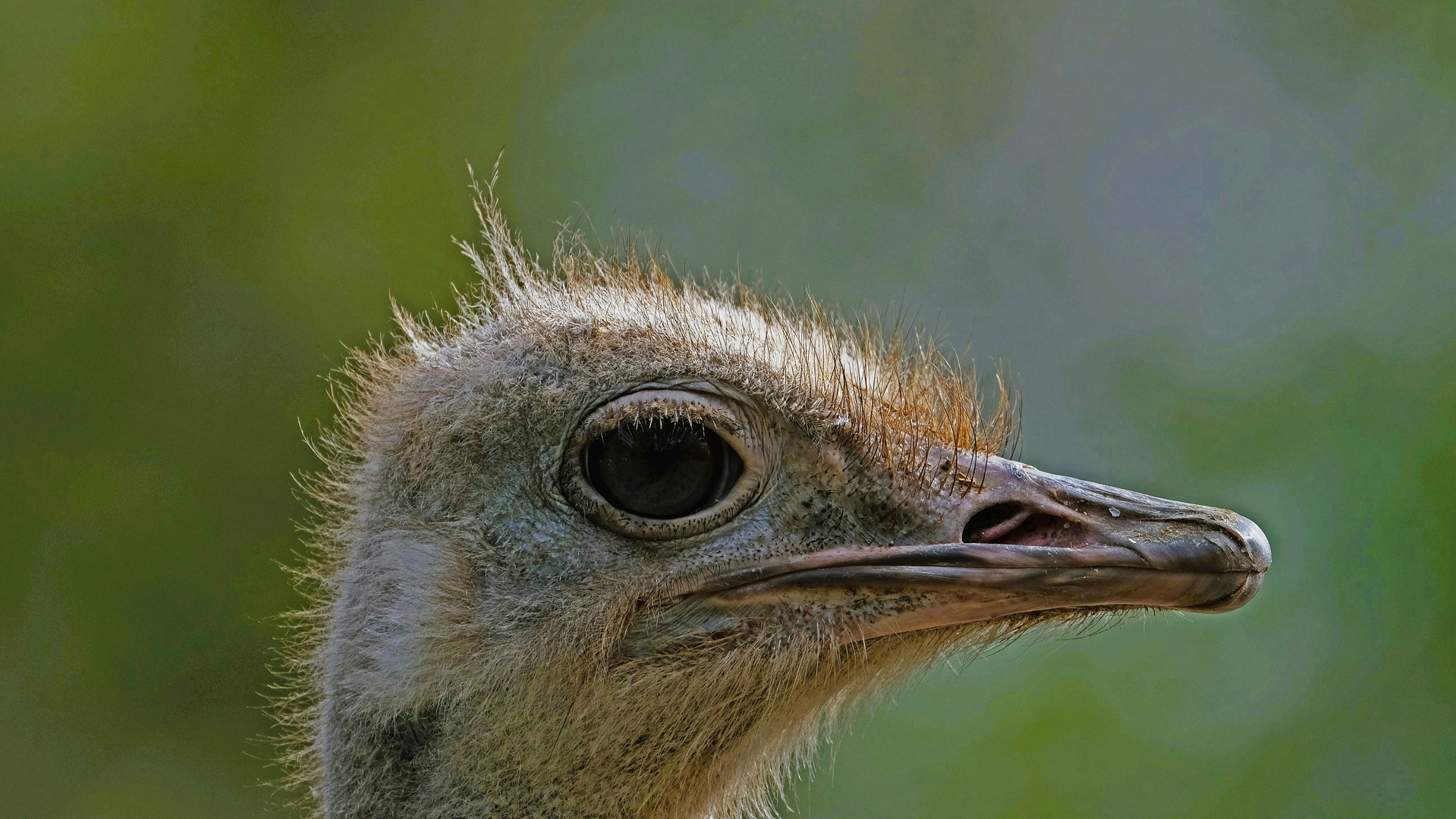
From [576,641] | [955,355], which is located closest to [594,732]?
[576,641]

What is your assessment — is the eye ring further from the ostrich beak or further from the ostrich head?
the ostrich beak

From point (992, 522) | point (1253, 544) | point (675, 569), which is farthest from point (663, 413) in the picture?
point (1253, 544)

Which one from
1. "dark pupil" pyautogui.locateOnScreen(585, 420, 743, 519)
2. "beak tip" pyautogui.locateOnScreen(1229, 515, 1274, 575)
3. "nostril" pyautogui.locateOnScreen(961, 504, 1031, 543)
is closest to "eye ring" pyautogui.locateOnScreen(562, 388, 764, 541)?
"dark pupil" pyautogui.locateOnScreen(585, 420, 743, 519)

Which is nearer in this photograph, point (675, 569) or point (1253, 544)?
point (1253, 544)

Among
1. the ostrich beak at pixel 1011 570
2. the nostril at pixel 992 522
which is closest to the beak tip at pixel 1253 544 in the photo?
the ostrich beak at pixel 1011 570

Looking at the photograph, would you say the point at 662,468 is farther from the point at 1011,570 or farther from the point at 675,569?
the point at 1011,570

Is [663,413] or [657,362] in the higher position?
[657,362]

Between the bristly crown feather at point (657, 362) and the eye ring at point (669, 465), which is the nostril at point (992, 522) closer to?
the bristly crown feather at point (657, 362)
